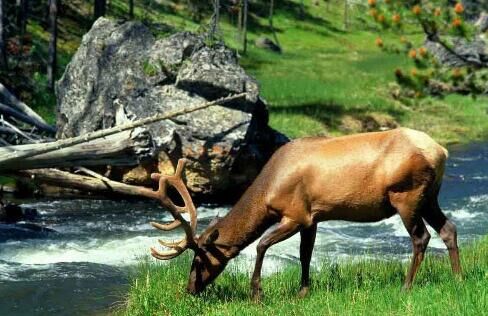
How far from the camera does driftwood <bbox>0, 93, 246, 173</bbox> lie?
1391cm

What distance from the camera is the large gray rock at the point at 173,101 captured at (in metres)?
18.6

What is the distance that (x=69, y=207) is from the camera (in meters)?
18.1

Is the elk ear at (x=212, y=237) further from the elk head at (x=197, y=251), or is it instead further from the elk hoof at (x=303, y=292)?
the elk hoof at (x=303, y=292)

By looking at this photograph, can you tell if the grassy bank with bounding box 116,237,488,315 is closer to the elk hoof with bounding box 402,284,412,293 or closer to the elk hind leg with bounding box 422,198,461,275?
the elk hoof with bounding box 402,284,412,293

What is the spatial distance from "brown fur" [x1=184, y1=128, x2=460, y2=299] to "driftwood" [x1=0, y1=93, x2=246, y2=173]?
13.0ft

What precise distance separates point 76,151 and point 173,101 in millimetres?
4453

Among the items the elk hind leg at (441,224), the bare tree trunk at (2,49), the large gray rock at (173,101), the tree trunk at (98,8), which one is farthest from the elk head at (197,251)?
the tree trunk at (98,8)

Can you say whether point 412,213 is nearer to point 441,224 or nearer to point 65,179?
point 441,224

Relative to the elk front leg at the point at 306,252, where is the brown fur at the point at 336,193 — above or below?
above

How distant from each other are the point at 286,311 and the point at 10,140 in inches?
469

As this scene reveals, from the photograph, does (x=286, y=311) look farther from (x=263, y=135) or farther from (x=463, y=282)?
(x=263, y=135)

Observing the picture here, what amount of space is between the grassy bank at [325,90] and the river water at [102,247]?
12.5ft

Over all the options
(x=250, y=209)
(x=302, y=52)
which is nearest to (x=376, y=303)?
(x=250, y=209)

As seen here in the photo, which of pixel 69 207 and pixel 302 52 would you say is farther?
pixel 302 52
